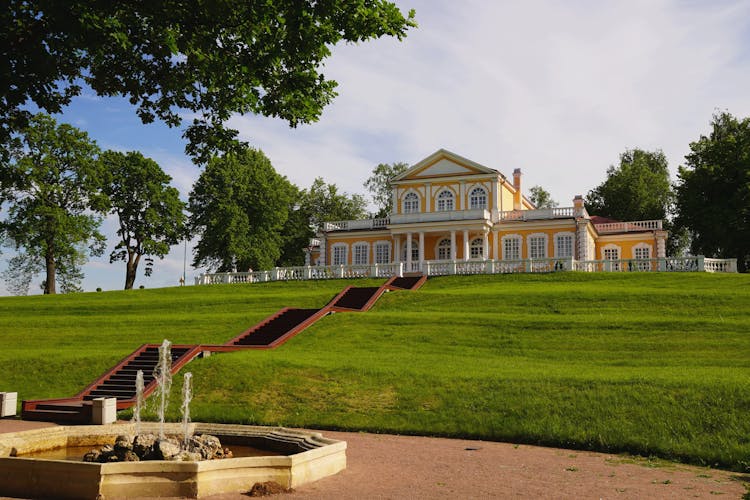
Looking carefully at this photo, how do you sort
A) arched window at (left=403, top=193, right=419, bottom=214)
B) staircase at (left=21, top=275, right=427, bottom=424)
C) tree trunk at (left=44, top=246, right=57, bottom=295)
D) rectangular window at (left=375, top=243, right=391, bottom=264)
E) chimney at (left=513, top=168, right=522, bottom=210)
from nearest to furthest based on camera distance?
staircase at (left=21, top=275, right=427, bottom=424) → tree trunk at (left=44, top=246, right=57, bottom=295) → arched window at (left=403, top=193, right=419, bottom=214) → rectangular window at (left=375, top=243, right=391, bottom=264) → chimney at (left=513, top=168, right=522, bottom=210)

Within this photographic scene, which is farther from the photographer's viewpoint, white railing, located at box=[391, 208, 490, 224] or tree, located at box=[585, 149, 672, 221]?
tree, located at box=[585, 149, 672, 221]

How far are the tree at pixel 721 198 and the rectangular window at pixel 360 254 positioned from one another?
1087 inches

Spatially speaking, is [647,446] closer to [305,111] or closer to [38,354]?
[305,111]

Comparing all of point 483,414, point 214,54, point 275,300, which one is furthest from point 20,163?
point 483,414

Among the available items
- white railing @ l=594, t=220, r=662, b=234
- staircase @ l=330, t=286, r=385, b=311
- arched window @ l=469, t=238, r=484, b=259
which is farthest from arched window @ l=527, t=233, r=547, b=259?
staircase @ l=330, t=286, r=385, b=311

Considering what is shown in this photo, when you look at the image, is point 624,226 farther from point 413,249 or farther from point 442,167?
point 413,249

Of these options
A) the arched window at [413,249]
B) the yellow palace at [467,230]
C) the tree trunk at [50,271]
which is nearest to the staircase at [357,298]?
the yellow palace at [467,230]

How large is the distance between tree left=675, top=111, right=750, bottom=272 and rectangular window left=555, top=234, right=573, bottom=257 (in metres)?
11.2

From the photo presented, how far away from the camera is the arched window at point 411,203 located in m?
56.9

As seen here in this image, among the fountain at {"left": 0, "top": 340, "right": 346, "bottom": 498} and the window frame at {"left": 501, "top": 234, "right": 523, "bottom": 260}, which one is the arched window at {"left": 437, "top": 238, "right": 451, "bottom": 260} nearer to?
the window frame at {"left": 501, "top": 234, "right": 523, "bottom": 260}

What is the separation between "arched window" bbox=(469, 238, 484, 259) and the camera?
55.3 meters

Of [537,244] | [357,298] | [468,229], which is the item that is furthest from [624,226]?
[357,298]

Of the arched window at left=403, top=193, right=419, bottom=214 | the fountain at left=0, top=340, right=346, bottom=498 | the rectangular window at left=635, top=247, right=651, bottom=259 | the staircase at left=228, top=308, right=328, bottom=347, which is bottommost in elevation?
the fountain at left=0, top=340, right=346, bottom=498

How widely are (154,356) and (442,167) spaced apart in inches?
1468
